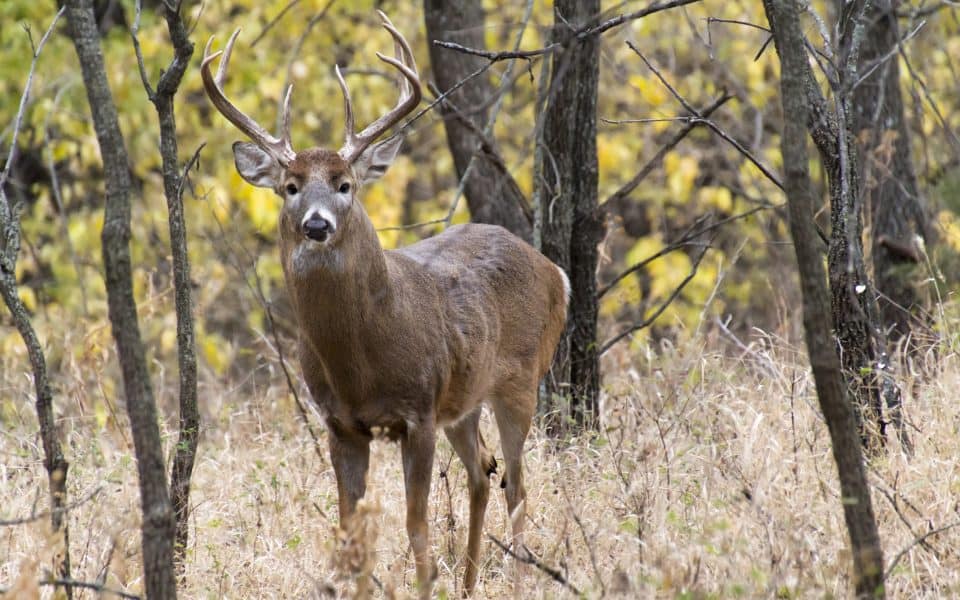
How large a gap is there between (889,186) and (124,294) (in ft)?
17.6

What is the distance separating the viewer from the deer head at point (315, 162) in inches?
197

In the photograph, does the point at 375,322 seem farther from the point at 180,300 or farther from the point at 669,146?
the point at 669,146

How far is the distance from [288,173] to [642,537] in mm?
2004

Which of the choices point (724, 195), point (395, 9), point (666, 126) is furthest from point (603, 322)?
point (395, 9)

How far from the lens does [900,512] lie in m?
4.46

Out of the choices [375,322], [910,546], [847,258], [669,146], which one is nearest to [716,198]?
[669,146]

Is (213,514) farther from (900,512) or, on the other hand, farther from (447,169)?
(447,169)

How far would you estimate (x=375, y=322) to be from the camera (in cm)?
505

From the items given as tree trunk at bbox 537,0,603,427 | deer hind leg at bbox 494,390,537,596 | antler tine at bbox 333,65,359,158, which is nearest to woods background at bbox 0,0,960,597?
tree trunk at bbox 537,0,603,427

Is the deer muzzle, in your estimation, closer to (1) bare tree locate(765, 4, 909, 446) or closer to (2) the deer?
(2) the deer

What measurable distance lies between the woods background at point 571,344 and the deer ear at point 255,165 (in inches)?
7.6

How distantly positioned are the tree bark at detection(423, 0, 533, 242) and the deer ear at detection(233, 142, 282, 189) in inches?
86.6

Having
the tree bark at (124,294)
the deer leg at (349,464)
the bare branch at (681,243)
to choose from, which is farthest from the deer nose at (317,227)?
the bare branch at (681,243)

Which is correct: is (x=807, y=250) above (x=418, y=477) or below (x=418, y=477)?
above
